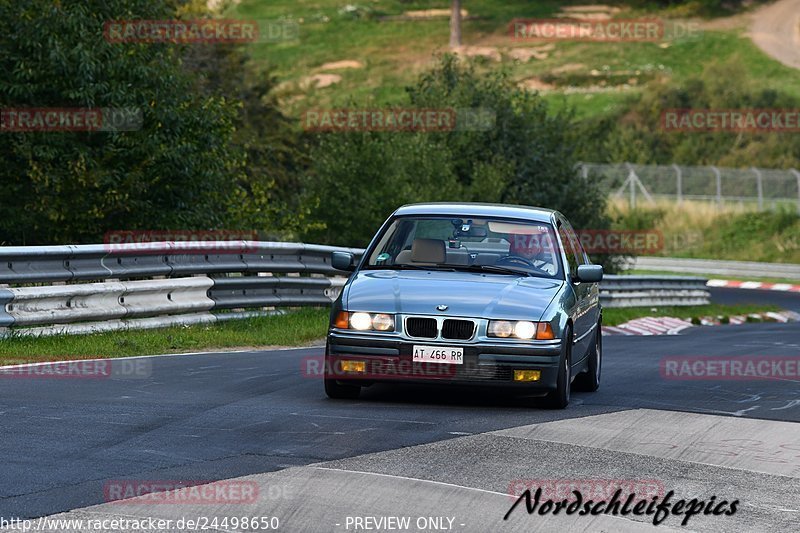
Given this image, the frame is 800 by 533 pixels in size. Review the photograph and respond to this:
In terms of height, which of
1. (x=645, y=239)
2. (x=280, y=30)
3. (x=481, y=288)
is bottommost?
(x=645, y=239)

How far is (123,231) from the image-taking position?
25094 mm

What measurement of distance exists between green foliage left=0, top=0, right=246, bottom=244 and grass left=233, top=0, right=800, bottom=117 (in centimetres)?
6190

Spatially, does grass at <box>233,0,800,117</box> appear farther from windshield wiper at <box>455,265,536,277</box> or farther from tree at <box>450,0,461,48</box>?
windshield wiper at <box>455,265,536,277</box>

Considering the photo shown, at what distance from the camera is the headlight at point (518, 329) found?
10.4 meters

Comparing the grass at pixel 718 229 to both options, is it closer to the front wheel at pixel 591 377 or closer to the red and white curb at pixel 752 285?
the red and white curb at pixel 752 285

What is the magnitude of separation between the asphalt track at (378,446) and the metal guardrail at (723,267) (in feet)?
125

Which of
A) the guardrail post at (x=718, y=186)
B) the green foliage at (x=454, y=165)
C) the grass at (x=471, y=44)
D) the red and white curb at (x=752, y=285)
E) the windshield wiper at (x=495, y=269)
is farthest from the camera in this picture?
the grass at (x=471, y=44)

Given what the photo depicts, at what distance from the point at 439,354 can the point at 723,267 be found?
42.6 m

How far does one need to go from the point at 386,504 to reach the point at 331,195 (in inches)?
1005

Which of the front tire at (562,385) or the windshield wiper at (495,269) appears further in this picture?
the windshield wiper at (495,269)

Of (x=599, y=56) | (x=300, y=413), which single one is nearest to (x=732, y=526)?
(x=300, y=413)

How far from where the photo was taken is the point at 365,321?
1049 cm

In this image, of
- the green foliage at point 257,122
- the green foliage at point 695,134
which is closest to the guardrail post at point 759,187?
the green foliage at point 695,134

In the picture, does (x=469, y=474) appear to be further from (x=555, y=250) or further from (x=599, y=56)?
(x=599, y=56)
